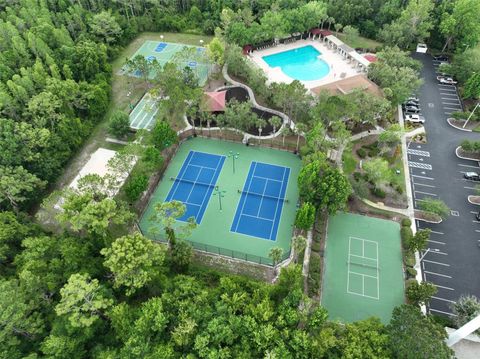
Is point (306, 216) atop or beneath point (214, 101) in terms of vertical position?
beneath

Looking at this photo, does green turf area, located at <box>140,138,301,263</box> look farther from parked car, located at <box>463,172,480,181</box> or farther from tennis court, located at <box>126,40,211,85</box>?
parked car, located at <box>463,172,480,181</box>

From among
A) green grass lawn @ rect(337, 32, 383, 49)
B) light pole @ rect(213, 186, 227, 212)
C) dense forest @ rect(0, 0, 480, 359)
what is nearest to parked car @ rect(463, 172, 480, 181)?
dense forest @ rect(0, 0, 480, 359)

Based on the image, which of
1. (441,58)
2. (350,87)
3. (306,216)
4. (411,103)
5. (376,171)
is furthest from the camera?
(441,58)

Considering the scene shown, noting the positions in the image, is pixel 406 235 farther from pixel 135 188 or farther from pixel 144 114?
pixel 144 114

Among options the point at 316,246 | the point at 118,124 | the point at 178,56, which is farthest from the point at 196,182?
the point at 178,56

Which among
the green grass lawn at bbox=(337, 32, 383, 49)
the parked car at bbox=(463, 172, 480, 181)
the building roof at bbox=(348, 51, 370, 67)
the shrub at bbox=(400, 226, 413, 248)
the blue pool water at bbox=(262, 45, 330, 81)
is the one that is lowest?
the shrub at bbox=(400, 226, 413, 248)

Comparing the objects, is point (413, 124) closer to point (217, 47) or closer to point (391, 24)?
point (391, 24)
